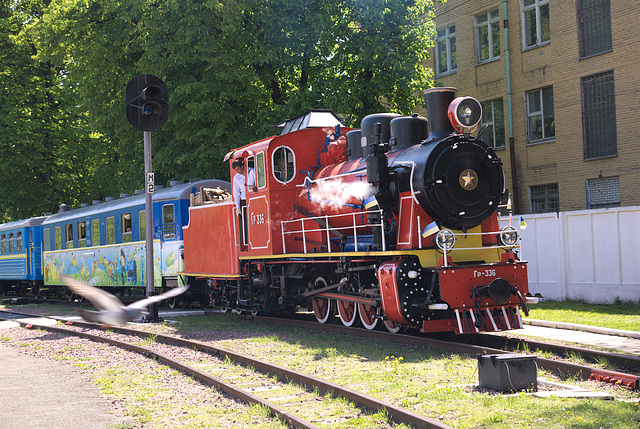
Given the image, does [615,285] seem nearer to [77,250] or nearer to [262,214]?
[262,214]

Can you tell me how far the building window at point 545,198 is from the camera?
22328 millimetres

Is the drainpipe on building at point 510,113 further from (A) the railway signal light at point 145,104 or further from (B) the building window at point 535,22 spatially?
(A) the railway signal light at point 145,104

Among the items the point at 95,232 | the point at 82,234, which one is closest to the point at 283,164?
the point at 95,232

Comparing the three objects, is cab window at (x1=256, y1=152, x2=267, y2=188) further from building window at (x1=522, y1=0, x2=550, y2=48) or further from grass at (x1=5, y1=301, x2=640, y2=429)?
building window at (x1=522, y1=0, x2=550, y2=48)

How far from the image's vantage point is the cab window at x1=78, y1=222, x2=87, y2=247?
926 inches

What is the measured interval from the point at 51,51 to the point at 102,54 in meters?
2.66

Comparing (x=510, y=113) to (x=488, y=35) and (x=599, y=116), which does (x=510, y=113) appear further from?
(x=599, y=116)

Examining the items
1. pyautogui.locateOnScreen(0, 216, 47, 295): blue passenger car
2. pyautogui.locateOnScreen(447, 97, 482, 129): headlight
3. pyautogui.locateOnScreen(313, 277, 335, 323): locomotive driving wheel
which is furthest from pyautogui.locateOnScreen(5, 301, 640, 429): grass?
pyautogui.locateOnScreen(0, 216, 47, 295): blue passenger car

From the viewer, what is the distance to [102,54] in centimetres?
2234

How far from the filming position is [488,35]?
965 inches

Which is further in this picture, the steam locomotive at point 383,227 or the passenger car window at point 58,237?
the passenger car window at point 58,237

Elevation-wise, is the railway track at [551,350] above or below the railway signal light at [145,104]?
below

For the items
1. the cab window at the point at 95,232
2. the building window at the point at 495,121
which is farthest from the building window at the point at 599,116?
the cab window at the point at 95,232

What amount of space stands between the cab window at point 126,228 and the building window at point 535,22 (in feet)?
46.2
